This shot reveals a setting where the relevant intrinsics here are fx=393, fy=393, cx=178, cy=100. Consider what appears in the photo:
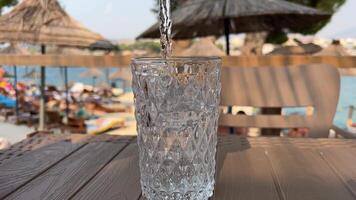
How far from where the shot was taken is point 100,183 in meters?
0.54

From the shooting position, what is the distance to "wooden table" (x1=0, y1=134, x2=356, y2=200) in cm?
50

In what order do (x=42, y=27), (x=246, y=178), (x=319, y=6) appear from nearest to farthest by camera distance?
(x=246, y=178) → (x=42, y=27) → (x=319, y=6)

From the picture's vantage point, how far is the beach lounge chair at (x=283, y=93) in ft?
3.57

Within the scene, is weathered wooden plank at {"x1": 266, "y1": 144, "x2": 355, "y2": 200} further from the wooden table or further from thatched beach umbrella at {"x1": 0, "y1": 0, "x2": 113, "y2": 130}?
thatched beach umbrella at {"x1": 0, "y1": 0, "x2": 113, "y2": 130}

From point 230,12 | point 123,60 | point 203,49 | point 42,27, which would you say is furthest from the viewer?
point 203,49

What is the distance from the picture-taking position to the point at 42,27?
15.2 ft

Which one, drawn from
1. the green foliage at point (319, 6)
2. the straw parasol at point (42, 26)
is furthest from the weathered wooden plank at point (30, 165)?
the green foliage at point (319, 6)

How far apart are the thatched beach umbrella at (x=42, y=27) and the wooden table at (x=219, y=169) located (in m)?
3.78

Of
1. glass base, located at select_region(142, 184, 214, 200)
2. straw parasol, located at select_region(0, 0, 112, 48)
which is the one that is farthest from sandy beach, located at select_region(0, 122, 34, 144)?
glass base, located at select_region(142, 184, 214, 200)

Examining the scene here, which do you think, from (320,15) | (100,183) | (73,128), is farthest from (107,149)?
(73,128)

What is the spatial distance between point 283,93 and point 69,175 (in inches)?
30.2

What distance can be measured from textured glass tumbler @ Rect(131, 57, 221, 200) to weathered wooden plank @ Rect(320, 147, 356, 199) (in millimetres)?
209


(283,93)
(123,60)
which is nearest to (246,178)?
(283,93)

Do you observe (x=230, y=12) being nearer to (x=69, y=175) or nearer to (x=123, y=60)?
(x=123, y=60)
